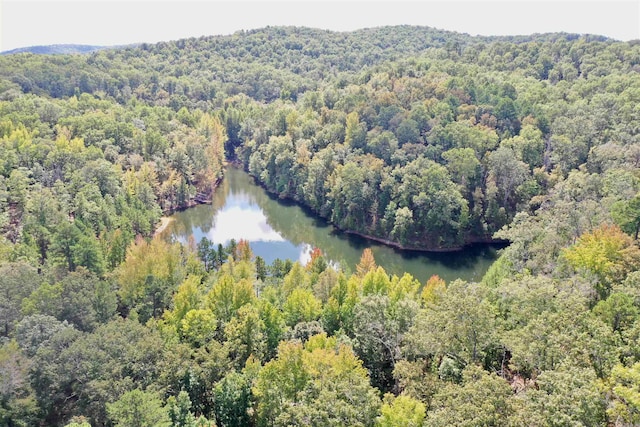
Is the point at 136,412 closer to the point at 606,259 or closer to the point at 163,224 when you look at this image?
the point at 606,259

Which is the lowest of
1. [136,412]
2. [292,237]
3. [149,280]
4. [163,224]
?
[292,237]

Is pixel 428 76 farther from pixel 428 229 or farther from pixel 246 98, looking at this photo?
pixel 246 98

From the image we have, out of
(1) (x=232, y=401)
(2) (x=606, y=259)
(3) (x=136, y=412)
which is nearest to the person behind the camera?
(3) (x=136, y=412)

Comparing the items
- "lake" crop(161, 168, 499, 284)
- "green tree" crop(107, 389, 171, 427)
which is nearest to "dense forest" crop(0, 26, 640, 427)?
"green tree" crop(107, 389, 171, 427)

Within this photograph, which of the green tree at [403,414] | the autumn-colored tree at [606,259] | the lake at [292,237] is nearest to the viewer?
the green tree at [403,414]

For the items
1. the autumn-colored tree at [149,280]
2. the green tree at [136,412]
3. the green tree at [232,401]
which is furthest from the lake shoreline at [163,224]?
the green tree at [136,412]

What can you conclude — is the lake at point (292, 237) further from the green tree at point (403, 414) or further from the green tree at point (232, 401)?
the green tree at point (403, 414)

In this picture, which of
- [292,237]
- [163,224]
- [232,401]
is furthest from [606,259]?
[163,224]

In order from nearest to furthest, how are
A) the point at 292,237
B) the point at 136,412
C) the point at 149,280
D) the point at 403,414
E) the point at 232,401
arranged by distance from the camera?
the point at 403,414, the point at 136,412, the point at 232,401, the point at 149,280, the point at 292,237
